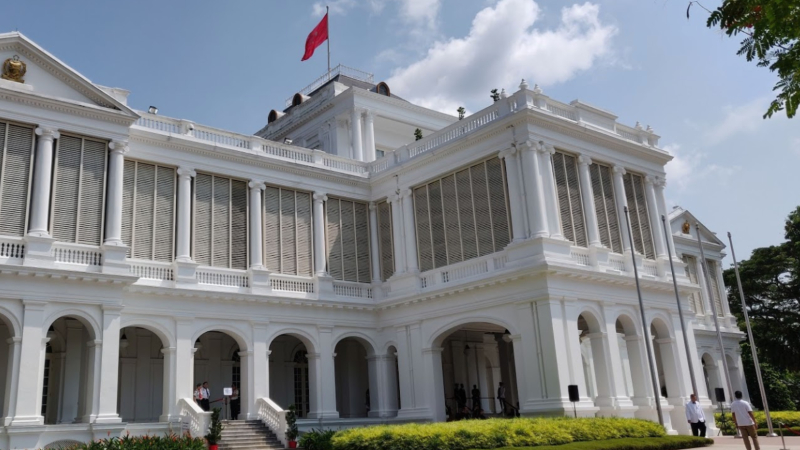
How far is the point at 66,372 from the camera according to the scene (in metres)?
23.4

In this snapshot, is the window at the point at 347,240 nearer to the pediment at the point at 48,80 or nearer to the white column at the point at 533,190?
the white column at the point at 533,190

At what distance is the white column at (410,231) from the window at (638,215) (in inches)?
A: 354

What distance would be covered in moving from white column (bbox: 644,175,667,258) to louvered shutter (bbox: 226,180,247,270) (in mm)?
16912

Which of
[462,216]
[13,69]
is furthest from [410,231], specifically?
[13,69]

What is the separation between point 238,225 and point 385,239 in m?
6.52

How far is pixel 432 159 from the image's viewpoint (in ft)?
94.2

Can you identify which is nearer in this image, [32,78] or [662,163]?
[32,78]

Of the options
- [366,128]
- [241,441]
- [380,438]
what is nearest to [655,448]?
[380,438]

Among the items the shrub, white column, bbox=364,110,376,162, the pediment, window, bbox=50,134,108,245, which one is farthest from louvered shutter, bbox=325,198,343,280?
the pediment

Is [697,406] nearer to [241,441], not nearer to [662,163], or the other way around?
[662,163]

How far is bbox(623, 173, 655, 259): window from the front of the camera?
2923cm

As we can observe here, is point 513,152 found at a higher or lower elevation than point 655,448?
higher

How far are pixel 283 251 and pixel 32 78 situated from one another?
35.3ft

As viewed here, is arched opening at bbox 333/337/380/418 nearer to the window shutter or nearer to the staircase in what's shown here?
the staircase
